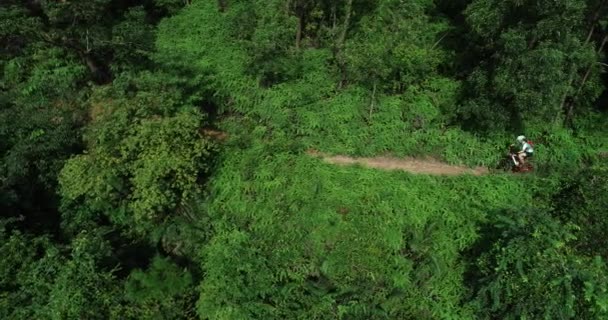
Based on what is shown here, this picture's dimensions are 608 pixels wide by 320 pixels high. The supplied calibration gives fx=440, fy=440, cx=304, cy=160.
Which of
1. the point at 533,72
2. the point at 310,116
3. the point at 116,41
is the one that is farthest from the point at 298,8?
the point at 533,72

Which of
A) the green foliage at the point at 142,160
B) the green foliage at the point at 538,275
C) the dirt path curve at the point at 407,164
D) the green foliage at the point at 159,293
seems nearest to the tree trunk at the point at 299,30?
the dirt path curve at the point at 407,164

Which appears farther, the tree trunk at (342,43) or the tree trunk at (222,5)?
the tree trunk at (222,5)

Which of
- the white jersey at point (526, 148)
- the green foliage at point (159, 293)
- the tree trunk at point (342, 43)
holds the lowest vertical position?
the green foliage at point (159, 293)

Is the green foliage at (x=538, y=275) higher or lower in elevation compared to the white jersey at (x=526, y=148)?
lower

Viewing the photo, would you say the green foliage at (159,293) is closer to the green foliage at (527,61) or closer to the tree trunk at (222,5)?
the green foliage at (527,61)

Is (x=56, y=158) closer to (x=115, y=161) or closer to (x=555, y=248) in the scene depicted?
(x=115, y=161)

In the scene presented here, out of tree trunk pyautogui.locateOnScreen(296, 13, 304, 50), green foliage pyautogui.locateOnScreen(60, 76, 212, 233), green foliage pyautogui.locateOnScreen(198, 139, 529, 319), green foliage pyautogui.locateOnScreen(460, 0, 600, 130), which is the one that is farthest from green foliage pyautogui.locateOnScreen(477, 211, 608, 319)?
tree trunk pyautogui.locateOnScreen(296, 13, 304, 50)
